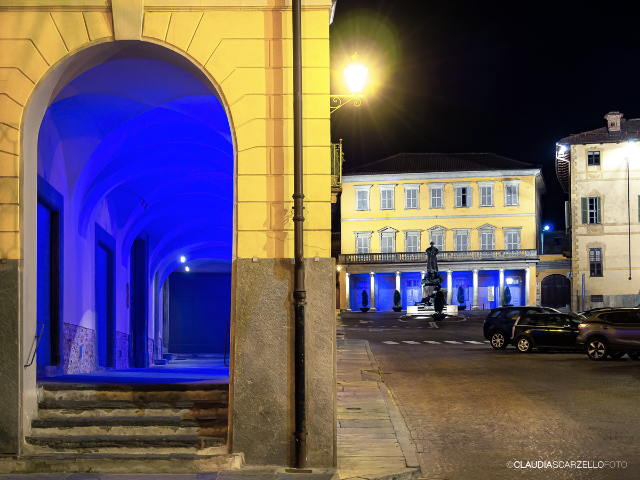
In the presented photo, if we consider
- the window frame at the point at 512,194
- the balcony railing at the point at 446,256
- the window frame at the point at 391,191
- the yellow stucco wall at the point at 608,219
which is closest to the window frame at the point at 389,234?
the balcony railing at the point at 446,256

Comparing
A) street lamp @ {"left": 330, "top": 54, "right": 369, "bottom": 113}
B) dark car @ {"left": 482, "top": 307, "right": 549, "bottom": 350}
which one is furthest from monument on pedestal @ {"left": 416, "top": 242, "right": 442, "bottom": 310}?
street lamp @ {"left": 330, "top": 54, "right": 369, "bottom": 113}

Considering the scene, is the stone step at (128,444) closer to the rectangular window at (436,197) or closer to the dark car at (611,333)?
the dark car at (611,333)

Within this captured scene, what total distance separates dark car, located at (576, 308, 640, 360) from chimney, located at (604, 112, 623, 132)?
135 ft

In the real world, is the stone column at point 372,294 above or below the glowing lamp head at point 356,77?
below

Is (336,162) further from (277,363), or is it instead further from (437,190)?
(437,190)

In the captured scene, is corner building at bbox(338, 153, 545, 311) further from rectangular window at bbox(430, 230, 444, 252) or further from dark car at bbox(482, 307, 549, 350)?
dark car at bbox(482, 307, 549, 350)

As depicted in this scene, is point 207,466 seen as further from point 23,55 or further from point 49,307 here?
point 49,307

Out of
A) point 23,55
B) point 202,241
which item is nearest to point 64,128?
point 23,55

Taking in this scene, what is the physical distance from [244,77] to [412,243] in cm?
6258

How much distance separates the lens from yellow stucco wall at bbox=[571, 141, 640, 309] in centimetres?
5675

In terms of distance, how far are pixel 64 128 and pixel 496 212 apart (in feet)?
198

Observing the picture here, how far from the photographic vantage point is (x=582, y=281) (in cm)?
5812

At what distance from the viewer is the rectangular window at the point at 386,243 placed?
230ft

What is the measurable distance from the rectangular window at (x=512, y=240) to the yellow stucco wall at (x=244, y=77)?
63091 mm
